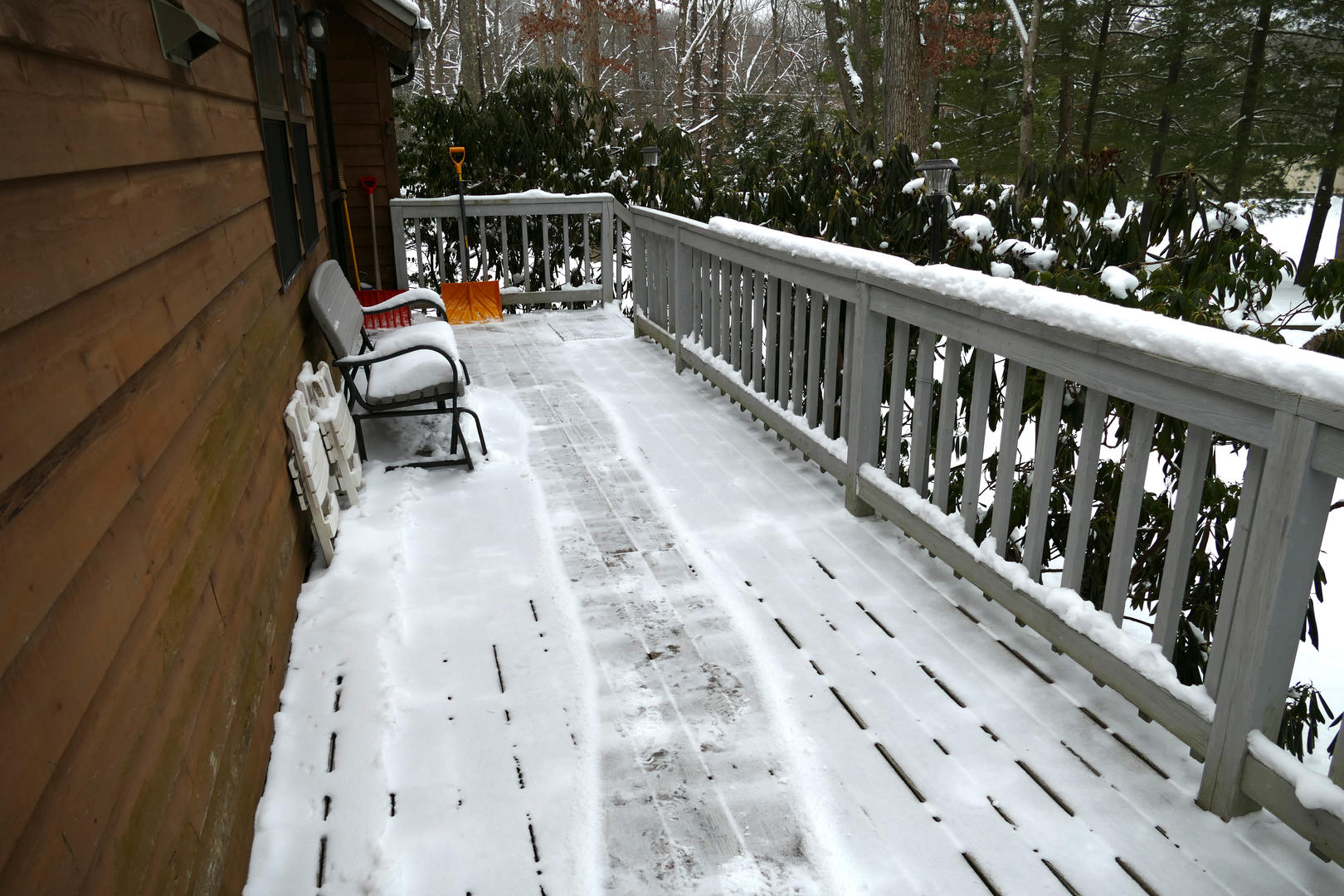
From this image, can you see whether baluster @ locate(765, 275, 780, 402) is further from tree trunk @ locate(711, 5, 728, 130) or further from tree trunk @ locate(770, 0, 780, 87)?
tree trunk @ locate(770, 0, 780, 87)

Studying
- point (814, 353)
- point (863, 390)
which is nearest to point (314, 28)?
point (814, 353)

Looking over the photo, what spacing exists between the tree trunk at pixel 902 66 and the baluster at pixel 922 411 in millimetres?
8177

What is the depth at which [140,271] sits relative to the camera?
1.60 m

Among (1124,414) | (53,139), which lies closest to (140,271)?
(53,139)

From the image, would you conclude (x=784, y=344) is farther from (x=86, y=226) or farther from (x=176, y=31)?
(x=86, y=226)

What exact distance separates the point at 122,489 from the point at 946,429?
89.8 inches

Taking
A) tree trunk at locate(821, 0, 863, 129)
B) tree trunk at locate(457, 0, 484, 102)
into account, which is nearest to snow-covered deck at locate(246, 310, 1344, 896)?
tree trunk at locate(457, 0, 484, 102)

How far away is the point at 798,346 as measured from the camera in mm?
3830

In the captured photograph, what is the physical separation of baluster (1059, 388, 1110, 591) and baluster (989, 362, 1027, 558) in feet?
0.71

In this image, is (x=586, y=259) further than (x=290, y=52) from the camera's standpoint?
Yes

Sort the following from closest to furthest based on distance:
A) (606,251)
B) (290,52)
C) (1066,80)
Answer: (290,52), (606,251), (1066,80)

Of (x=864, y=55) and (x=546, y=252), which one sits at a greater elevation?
(x=864, y=55)

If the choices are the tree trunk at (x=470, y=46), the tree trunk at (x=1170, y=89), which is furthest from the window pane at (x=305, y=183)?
the tree trunk at (x=1170, y=89)

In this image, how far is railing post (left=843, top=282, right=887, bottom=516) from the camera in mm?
3184
